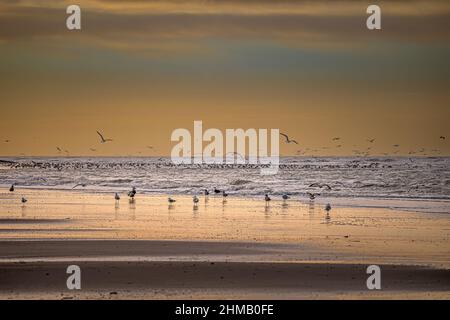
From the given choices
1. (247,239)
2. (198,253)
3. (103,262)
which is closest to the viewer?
(103,262)

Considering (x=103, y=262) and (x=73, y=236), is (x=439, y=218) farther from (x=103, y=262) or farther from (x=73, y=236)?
(x=103, y=262)

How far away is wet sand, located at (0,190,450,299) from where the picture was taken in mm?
15016

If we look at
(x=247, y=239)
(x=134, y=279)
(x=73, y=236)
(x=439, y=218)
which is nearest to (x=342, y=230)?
(x=247, y=239)

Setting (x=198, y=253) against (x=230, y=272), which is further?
(x=198, y=253)

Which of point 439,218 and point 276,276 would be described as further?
point 439,218

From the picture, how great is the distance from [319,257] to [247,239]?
383 centimetres

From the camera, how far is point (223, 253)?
63.6 ft

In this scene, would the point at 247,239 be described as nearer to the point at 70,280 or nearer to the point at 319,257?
the point at 319,257

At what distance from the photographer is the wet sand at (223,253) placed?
591 inches

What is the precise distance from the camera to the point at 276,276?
16.3 meters
